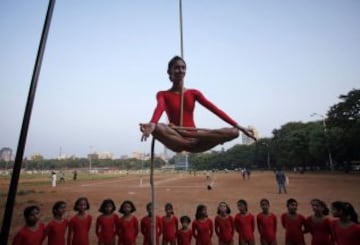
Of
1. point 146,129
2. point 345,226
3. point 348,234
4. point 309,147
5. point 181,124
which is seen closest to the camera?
point 146,129

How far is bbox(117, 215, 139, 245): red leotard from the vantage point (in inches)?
243

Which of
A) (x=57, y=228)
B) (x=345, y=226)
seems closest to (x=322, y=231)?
(x=345, y=226)

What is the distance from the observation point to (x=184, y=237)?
6.41m

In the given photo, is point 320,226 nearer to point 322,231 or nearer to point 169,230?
point 322,231

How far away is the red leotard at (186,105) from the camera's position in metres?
3.67

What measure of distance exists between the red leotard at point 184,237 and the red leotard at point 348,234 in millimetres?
2930

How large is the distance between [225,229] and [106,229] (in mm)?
2596

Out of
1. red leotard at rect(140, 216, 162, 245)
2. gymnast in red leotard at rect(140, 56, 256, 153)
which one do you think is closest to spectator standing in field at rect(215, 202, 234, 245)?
red leotard at rect(140, 216, 162, 245)

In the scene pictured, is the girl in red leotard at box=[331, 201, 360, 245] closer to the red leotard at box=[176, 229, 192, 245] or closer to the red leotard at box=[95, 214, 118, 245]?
the red leotard at box=[176, 229, 192, 245]

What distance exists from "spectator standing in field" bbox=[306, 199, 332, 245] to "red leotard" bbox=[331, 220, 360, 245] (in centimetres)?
51

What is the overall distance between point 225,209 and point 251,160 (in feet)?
289

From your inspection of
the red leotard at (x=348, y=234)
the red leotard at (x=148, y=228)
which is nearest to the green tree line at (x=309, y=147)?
the red leotard at (x=348, y=234)

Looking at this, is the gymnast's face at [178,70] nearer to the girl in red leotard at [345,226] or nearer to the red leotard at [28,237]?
the girl in red leotard at [345,226]

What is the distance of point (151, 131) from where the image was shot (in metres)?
2.81
